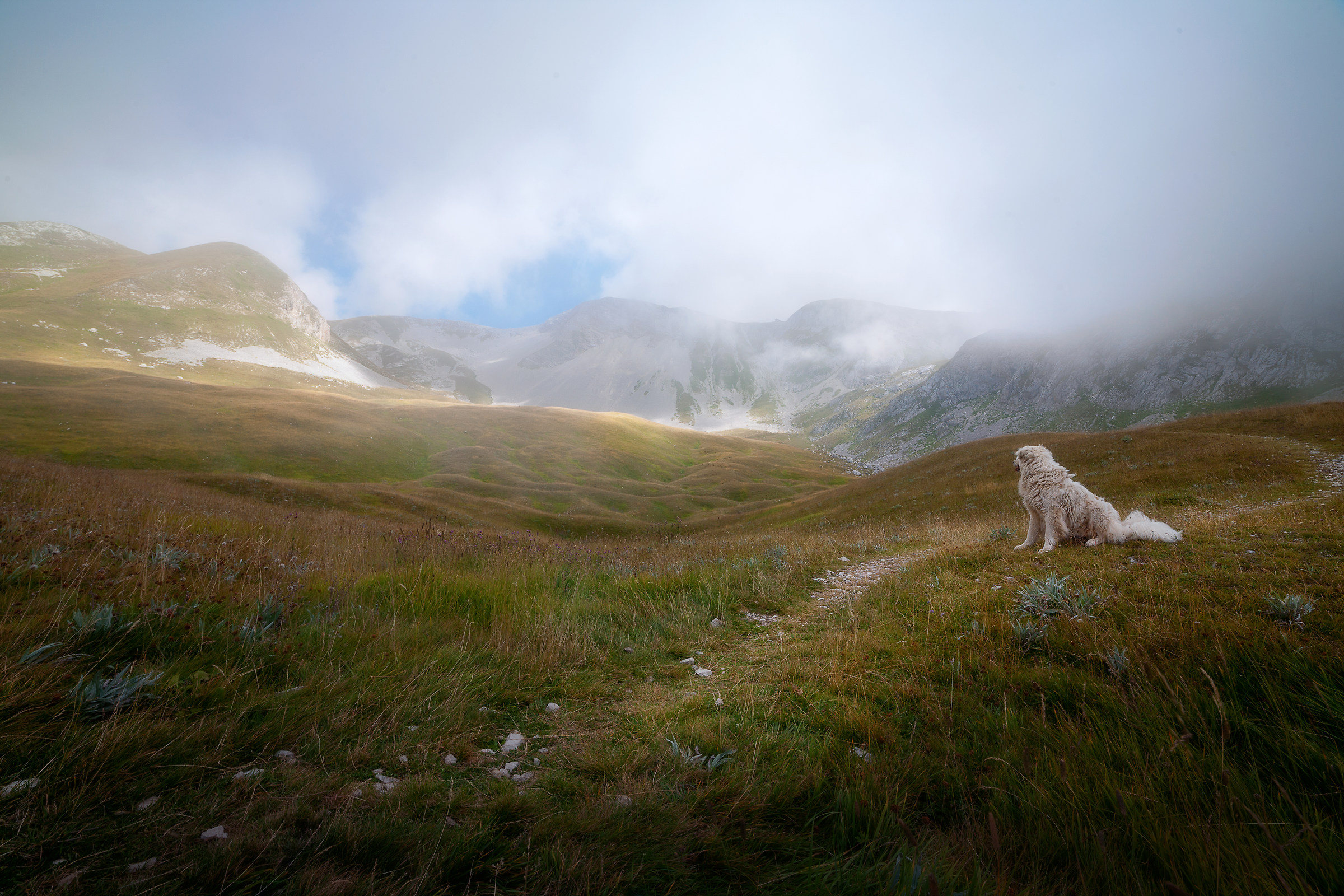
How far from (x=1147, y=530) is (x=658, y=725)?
343 inches

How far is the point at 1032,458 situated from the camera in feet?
31.6

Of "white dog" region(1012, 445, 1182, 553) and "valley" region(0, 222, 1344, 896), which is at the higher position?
"white dog" region(1012, 445, 1182, 553)

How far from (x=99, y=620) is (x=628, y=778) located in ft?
12.6

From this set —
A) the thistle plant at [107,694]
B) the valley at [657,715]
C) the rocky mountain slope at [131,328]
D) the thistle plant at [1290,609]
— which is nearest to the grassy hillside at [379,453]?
the valley at [657,715]

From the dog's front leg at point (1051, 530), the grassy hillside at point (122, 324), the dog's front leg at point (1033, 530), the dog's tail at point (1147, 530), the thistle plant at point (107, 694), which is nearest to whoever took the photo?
the thistle plant at point (107, 694)

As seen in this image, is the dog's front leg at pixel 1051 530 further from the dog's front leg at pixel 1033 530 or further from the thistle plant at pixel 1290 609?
the thistle plant at pixel 1290 609

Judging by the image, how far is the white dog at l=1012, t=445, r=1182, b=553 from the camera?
7.92m

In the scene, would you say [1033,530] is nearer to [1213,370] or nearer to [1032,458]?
[1032,458]

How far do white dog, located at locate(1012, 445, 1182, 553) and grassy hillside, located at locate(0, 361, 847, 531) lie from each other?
1534 inches

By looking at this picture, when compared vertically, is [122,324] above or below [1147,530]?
above

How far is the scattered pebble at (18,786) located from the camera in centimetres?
199

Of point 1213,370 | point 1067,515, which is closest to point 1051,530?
point 1067,515

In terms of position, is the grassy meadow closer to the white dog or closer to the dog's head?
the white dog

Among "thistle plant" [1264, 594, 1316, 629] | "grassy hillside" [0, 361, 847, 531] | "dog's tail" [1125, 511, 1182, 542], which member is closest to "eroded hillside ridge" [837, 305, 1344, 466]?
"grassy hillside" [0, 361, 847, 531]
